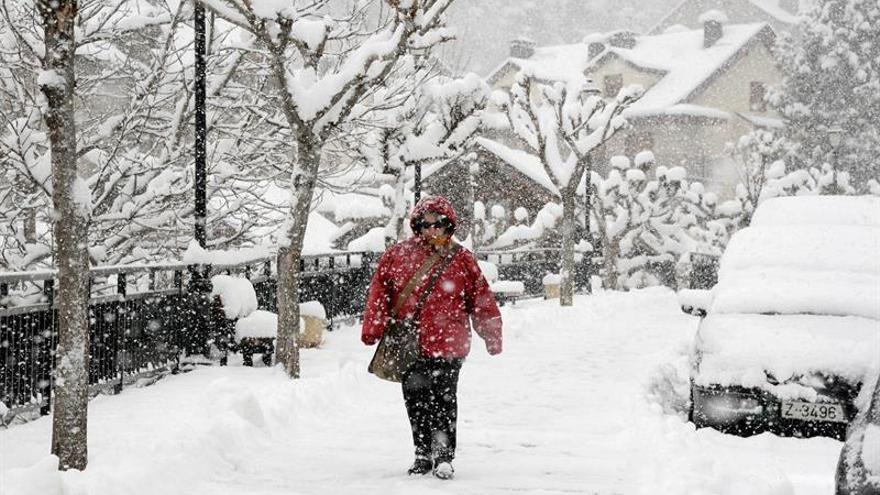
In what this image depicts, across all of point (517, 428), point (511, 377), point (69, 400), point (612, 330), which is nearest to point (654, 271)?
point (612, 330)

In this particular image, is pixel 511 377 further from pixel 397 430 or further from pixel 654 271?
pixel 654 271

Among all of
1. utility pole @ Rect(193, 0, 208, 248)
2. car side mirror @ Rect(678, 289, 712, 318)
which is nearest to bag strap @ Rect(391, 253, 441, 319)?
car side mirror @ Rect(678, 289, 712, 318)

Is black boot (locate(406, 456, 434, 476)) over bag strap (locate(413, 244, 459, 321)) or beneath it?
beneath

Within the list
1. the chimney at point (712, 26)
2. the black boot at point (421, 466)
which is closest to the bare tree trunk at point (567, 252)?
the black boot at point (421, 466)

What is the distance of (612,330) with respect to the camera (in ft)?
59.5

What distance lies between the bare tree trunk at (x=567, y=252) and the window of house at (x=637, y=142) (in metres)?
29.1

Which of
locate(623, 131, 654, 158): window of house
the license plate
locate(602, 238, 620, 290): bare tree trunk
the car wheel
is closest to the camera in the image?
the license plate

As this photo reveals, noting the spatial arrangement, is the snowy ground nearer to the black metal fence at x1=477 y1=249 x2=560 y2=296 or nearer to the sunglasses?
the sunglasses

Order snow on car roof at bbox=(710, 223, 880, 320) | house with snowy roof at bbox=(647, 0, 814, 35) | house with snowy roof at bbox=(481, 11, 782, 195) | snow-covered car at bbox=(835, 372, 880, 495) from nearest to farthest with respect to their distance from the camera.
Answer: snow-covered car at bbox=(835, 372, 880, 495)
snow on car roof at bbox=(710, 223, 880, 320)
house with snowy roof at bbox=(481, 11, 782, 195)
house with snowy roof at bbox=(647, 0, 814, 35)

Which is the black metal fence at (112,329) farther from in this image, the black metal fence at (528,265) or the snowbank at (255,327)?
the black metal fence at (528,265)

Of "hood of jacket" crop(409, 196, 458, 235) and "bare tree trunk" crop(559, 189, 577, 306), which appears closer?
"hood of jacket" crop(409, 196, 458, 235)

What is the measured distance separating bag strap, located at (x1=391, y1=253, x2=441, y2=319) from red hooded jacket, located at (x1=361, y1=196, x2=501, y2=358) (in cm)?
2

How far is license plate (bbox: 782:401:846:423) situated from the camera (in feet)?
23.5

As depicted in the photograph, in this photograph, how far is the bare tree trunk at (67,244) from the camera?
5.18 m
